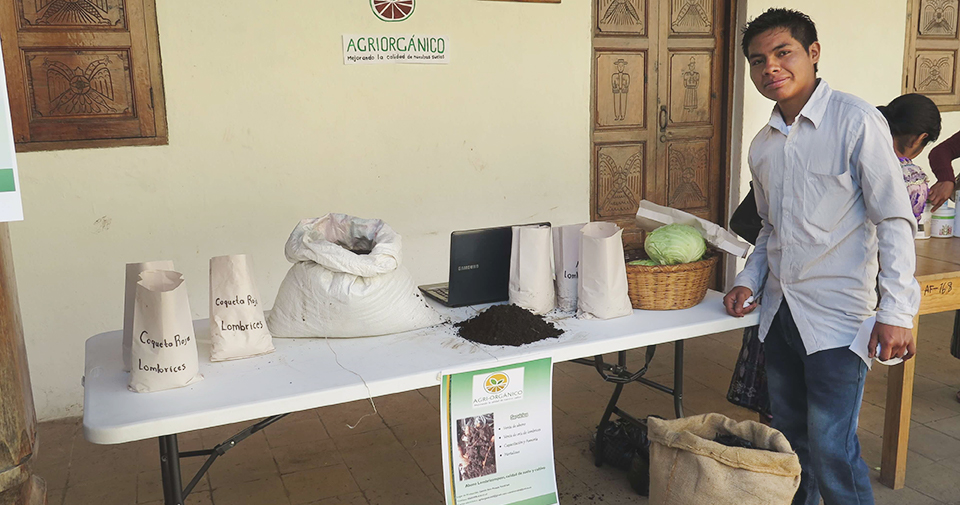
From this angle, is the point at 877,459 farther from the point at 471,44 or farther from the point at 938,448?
the point at 471,44

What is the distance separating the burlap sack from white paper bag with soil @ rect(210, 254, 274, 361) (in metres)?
1.18

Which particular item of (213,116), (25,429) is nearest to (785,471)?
(25,429)

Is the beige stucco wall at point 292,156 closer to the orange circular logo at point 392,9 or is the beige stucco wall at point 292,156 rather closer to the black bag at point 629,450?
the orange circular logo at point 392,9

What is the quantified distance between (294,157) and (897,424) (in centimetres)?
304

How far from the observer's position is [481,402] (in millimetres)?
2004

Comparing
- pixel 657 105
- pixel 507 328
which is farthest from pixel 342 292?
pixel 657 105

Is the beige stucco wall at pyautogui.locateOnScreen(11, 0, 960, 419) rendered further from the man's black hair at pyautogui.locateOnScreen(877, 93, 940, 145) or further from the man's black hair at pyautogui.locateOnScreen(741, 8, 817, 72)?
the man's black hair at pyautogui.locateOnScreen(741, 8, 817, 72)

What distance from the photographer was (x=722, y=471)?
2.01 meters

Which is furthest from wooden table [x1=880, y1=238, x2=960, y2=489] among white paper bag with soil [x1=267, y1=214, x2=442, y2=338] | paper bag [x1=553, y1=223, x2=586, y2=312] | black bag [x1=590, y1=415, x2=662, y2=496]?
white paper bag with soil [x1=267, y1=214, x2=442, y2=338]

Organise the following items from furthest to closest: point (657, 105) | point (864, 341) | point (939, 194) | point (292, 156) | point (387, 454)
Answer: point (657, 105) < point (292, 156) < point (939, 194) < point (387, 454) < point (864, 341)

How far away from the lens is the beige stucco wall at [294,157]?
11.8ft

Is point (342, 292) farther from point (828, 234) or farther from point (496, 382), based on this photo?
point (828, 234)

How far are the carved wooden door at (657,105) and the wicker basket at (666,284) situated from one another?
93.5 inches

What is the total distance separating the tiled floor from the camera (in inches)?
114
